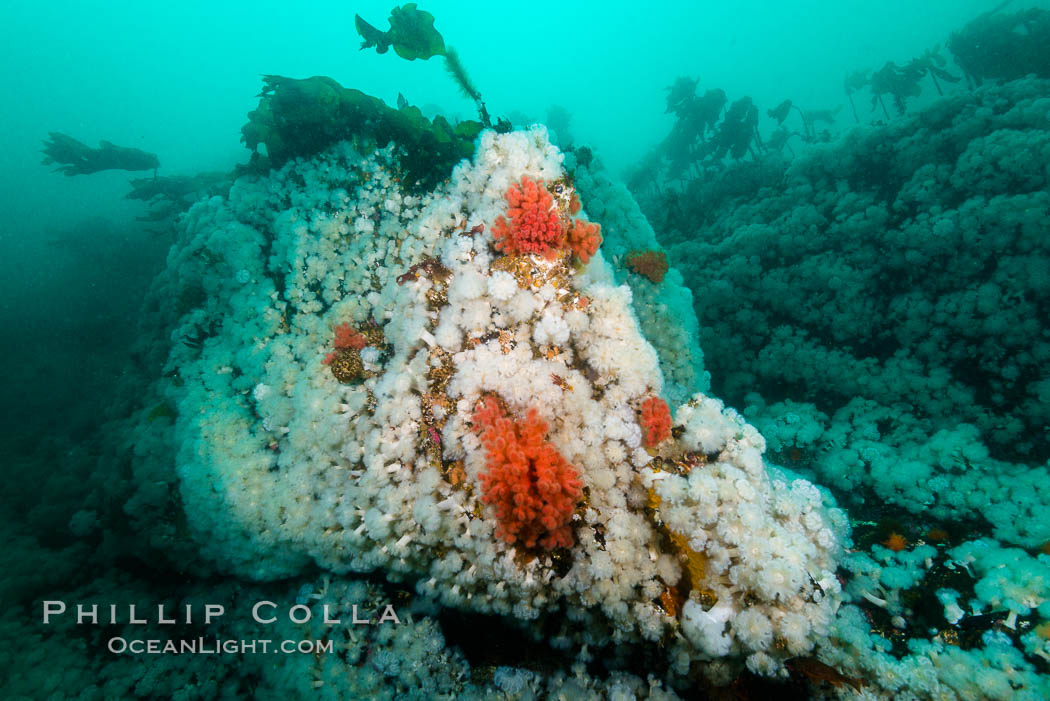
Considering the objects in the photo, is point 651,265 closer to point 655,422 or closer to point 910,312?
point 655,422

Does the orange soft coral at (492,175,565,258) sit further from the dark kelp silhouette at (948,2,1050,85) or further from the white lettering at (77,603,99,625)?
the dark kelp silhouette at (948,2,1050,85)

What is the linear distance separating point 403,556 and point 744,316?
9.47 m

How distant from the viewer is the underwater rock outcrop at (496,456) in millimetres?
4094

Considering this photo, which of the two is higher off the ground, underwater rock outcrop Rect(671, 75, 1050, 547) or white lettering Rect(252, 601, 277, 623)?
underwater rock outcrop Rect(671, 75, 1050, 547)

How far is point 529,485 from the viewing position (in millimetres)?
4070

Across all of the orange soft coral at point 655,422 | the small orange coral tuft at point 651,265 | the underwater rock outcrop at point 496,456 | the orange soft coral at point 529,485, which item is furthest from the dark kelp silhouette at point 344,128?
the orange soft coral at point 655,422

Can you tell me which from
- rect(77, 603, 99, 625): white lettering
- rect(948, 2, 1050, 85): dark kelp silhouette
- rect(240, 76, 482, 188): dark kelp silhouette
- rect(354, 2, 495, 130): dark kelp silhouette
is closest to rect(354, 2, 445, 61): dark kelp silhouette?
rect(354, 2, 495, 130): dark kelp silhouette

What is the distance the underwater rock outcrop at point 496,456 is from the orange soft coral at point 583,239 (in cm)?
14

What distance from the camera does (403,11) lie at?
8.45 meters

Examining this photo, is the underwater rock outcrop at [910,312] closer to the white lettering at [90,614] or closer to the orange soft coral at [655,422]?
the orange soft coral at [655,422]

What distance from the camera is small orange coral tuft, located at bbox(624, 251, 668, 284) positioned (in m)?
7.57

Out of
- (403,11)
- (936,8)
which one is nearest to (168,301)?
(403,11)

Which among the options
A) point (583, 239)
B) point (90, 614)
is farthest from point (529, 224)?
point (90, 614)

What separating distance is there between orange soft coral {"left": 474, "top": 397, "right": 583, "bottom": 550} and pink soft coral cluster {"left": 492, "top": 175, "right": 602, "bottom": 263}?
7.09 feet
